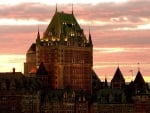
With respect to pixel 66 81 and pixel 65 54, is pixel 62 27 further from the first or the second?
pixel 66 81

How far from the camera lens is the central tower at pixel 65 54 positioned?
634ft

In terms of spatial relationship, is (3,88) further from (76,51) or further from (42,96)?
(76,51)

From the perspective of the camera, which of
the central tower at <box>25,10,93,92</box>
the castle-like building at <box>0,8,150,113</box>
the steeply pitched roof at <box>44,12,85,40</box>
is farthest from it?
the steeply pitched roof at <box>44,12,85,40</box>

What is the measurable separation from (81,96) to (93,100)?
12.7 feet

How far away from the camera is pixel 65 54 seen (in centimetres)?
19388

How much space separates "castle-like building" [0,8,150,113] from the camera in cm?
18362

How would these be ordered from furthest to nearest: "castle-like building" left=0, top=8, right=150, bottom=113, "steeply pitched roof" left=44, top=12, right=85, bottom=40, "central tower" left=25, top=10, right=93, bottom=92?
"steeply pitched roof" left=44, top=12, right=85, bottom=40, "central tower" left=25, top=10, right=93, bottom=92, "castle-like building" left=0, top=8, right=150, bottom=113

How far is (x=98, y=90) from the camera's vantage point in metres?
199

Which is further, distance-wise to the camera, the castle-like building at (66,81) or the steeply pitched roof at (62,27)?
the steeply pitched roof at (62,27)

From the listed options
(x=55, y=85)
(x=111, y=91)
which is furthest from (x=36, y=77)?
(x=111, y=91)

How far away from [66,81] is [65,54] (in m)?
6.31

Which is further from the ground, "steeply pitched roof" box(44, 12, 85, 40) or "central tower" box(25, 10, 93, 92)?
"steeply pitched roof" box(44, 12, 85, 40)

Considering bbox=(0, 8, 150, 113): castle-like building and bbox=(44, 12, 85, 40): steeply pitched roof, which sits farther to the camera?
bbox=(44, 12, 85, 40): steeply pitched roof

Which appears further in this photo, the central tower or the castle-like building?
the central tower
